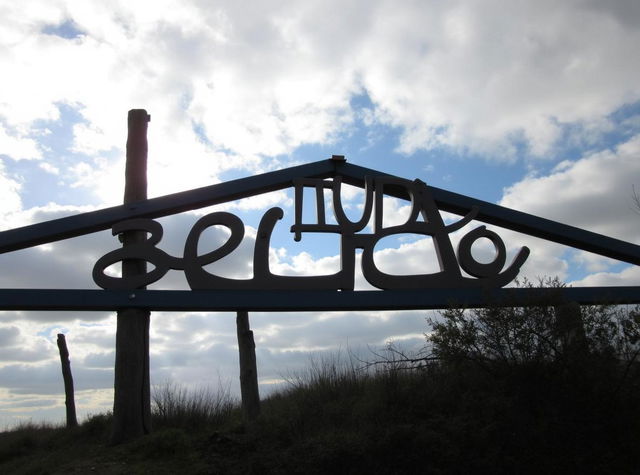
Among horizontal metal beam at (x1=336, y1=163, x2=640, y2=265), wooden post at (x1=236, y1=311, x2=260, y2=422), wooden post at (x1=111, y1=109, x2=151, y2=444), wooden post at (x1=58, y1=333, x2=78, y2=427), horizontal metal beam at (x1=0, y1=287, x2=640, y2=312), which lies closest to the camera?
wooden post at (x1=111, y1=109, x2=151, y2=444)

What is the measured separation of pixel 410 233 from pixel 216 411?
4.71 meters

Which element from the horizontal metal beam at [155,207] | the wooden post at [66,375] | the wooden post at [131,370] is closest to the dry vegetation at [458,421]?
the wooden post at [131,370]

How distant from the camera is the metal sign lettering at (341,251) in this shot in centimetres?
1005

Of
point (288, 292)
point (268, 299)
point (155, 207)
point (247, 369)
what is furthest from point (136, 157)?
point (247, 369)

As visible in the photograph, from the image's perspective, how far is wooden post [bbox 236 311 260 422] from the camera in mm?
11162

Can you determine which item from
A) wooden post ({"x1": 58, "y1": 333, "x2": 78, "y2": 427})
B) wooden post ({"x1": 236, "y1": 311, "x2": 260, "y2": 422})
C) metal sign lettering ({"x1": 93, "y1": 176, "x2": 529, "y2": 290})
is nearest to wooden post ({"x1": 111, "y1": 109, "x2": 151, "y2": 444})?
metal sign lettering ({"x1": 93, "y1": 176, "x2": 529, "y2": 290})

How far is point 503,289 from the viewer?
35.2 feet

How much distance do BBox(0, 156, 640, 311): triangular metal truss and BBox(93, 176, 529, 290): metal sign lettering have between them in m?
0.18

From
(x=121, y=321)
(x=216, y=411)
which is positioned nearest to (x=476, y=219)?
(x=216, y=411)

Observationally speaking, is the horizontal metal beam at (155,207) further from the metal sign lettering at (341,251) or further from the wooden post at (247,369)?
the wooden post at (247,369)

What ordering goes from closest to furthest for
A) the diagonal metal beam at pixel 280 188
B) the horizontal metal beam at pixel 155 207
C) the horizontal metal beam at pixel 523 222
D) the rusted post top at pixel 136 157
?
the horizontal metal beam at pixel 155 207, the diagonal metal beam at pixel 280 188, the rusted post top at pixel 136 157, the horizontal metal beam at pixel 523 222

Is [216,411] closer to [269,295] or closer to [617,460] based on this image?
[269,295]

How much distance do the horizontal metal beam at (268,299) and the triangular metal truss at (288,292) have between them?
0.02 metres

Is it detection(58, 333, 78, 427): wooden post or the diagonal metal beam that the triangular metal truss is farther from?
detection(58, 333, 78, 427): wooden post
